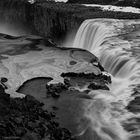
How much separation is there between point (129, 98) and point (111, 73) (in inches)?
160

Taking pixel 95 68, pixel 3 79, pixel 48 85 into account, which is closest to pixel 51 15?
pixel 95 68

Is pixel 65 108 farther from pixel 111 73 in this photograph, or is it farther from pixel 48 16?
pixel 48 16

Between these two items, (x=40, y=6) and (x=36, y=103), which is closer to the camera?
(x=36, y=103)

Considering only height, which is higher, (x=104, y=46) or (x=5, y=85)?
(x=104, y=46)

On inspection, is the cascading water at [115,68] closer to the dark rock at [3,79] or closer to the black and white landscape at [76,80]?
the black and white landscape at [76,80]

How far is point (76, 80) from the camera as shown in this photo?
1712cm

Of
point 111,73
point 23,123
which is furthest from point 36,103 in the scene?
point 111,73

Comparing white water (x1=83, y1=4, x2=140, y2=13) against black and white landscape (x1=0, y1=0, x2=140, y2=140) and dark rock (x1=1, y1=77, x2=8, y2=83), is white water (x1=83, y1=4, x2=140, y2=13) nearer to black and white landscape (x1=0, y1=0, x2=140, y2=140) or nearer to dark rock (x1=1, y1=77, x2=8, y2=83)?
black and white landscape (x1=0, y1=0, x2=140, y2=140)

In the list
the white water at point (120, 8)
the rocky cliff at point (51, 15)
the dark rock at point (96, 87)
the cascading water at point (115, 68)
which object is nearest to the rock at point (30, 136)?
the cascading water at point (115, 68)

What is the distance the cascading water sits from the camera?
12.8 m

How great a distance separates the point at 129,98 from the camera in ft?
48.4

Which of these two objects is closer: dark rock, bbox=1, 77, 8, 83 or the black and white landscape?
the black and white landscape

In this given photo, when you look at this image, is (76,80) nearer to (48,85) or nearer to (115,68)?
(48,85)

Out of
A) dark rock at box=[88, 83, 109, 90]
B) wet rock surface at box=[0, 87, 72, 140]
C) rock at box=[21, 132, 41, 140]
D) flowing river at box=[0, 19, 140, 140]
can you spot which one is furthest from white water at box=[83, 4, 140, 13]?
rock at box=[21, 132, 41, 140]
